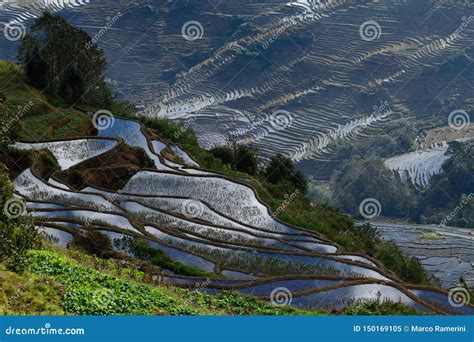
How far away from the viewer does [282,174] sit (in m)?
45.3

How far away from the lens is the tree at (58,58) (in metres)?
44.3

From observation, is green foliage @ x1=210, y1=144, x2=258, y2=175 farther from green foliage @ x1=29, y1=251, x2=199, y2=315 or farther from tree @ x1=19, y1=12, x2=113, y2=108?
green foliage @ x1=29, y1=251, x2=199, y2=315

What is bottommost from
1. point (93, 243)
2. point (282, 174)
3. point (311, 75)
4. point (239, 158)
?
point (93, 243)

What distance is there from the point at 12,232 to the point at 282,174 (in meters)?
31.9

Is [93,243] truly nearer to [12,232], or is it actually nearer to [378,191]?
[12,232]

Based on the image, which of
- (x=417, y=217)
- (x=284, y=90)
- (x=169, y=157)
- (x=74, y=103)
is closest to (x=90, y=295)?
(x=169, y=157)

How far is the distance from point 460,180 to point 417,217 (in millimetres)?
7728

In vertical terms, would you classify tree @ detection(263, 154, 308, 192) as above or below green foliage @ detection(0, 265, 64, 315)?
above

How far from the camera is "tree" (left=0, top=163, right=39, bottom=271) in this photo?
44.8 ft

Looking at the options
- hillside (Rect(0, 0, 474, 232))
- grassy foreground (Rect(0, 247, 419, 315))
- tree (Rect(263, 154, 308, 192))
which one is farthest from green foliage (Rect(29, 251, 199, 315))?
hillside (Rect(0, 0, 474, 232))

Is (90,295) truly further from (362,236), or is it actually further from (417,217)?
(417,217)

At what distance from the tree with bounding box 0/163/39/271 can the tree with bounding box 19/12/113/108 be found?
29.6m

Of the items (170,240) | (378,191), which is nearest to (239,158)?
(170,240)

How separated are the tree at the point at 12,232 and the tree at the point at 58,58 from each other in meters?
29.6
